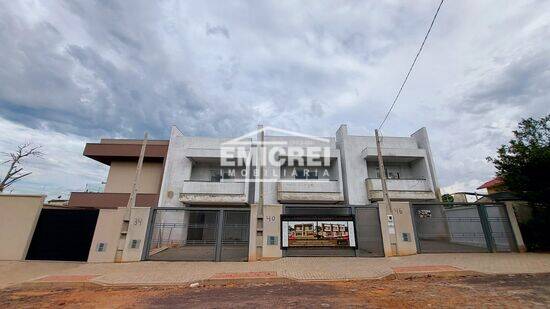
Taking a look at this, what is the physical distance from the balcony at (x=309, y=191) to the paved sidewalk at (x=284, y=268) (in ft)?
24.2

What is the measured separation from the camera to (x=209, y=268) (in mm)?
8398

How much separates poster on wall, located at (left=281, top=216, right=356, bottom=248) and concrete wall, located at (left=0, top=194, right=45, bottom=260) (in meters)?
10.7

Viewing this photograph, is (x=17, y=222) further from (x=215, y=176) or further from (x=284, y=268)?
(x=284, y=268)

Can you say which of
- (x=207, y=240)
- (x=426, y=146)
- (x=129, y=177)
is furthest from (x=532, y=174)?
(x=129, y=177)

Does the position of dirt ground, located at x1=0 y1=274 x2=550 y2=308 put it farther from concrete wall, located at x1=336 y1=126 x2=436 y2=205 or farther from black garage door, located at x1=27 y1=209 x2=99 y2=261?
concrete wall, located at x1=336 y1=126 x2=436 y2=205

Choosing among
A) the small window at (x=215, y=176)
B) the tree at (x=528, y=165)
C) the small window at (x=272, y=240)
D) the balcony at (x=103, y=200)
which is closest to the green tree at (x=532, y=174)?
the tree at (x=528, y=165)

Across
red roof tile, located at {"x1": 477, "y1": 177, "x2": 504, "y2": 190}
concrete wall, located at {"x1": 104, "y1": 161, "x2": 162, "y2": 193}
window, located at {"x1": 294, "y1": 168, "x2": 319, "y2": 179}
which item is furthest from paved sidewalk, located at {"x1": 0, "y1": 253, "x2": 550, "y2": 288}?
window, located at {"x1": 294, "y1": 168, "x2": 319, "y2": 179}

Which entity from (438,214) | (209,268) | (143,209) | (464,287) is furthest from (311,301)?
(438,214)

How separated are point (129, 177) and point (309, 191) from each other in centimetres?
1325

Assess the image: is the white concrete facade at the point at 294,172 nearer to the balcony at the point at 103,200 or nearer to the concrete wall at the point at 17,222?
the balcony at the point at 103,200

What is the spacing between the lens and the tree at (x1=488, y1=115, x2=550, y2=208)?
32.1ft

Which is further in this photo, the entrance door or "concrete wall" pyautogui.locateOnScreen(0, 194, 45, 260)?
the entrance door

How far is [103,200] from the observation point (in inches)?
635

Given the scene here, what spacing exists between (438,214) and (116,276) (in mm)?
15893
